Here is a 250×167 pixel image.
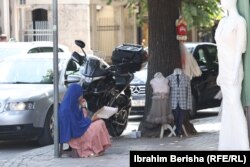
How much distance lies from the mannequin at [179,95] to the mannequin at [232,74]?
4536 mm

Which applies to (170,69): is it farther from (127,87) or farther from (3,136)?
(3,136)

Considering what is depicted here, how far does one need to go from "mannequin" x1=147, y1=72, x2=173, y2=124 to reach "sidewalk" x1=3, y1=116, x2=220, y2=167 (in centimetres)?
35

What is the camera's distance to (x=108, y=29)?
1224 inches

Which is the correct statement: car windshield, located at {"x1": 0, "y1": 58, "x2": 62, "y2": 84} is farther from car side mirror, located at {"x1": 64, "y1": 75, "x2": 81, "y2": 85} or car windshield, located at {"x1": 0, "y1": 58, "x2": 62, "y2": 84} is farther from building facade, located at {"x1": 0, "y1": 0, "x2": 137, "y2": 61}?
building facade, located at {"x1": 0, "y1": 0, "x2": 137, "y2": 61}

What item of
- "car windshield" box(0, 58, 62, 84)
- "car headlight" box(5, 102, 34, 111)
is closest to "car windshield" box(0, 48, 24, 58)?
"car windshield" box(0, 58, 62, 84)

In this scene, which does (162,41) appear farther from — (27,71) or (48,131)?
(27,71)

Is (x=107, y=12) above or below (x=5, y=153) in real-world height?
above

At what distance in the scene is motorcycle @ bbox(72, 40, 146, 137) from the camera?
11.8 meters

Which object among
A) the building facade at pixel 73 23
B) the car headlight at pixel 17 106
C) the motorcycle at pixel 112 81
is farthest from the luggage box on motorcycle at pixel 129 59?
the building facade at pixel 73 23

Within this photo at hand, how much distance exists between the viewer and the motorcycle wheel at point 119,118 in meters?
12.2

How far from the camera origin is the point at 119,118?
12.4 m

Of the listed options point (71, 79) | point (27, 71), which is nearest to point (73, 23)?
point (27, 71)

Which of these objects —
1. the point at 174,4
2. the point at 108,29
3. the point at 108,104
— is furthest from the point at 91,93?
the point at 108,29

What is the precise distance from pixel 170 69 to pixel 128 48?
1527mm
